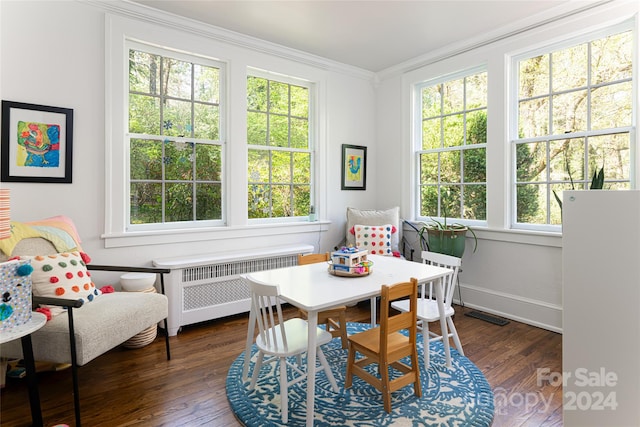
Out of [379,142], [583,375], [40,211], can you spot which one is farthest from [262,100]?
[583,375]

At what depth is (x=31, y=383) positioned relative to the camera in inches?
71.0

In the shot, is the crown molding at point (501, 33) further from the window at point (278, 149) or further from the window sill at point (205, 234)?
the window sill at point (205, 234)

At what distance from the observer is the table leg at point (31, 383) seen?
5.86ft

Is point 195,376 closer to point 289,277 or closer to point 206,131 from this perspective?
point 289,277

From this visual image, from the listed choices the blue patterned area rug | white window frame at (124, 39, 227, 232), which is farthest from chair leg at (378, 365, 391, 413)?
white window frame at (124, 39, 227, 232)

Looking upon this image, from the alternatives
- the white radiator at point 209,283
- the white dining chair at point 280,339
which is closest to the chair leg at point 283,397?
the white dining chair at point 280,339

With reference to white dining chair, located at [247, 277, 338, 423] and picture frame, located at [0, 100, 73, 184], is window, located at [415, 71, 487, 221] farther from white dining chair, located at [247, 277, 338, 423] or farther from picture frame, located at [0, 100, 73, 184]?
picture frame, located at [0, 100, 73, 184]

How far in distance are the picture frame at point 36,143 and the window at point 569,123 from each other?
4.03 m

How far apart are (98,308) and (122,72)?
1.99 metres

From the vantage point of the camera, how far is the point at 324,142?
432cm

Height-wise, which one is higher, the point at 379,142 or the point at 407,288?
the point at 379,142

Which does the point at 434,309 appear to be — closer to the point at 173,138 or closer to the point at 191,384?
the point at 191,384

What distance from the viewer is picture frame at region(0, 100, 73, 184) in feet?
8.36

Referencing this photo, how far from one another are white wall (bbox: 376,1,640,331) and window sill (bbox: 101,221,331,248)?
1839 mm
